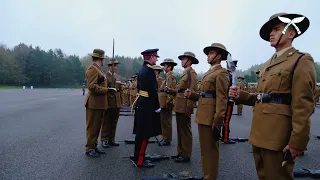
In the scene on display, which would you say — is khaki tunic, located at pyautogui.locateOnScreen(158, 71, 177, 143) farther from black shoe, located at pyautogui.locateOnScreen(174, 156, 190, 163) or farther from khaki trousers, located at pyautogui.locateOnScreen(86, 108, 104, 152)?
khaki trousers, located at pyautogui.locateOnScreen(86, 108, 104, 152)

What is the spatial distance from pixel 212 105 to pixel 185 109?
1.66m

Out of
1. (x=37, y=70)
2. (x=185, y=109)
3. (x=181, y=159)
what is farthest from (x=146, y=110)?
(x=37, y=70)

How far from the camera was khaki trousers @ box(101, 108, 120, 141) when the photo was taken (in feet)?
21.9

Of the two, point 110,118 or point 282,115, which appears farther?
point 110,118

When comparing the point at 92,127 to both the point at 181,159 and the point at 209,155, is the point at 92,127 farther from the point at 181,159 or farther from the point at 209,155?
the point at 209,155

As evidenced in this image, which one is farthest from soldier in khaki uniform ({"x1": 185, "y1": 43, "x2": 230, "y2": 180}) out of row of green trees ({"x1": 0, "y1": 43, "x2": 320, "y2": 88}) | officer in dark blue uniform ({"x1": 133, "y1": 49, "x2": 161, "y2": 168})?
row of green trees ({"x1": 0, "y1": 43, "x2": 320, "y2": 88})

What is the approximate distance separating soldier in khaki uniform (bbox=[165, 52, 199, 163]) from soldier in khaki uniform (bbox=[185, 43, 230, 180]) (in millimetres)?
1416

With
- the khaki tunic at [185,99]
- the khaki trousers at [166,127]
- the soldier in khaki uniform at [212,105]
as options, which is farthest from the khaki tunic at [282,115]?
the khaki trousers at [166,127]

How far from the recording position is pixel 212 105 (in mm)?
4051

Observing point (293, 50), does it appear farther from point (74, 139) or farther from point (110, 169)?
point (74, 139)

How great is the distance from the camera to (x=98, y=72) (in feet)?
19.2

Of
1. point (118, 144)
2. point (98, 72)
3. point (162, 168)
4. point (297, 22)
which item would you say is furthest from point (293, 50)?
point (118, 144)

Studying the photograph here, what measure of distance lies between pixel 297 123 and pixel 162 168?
3100 mm

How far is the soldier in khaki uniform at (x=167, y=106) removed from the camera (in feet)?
23.3
